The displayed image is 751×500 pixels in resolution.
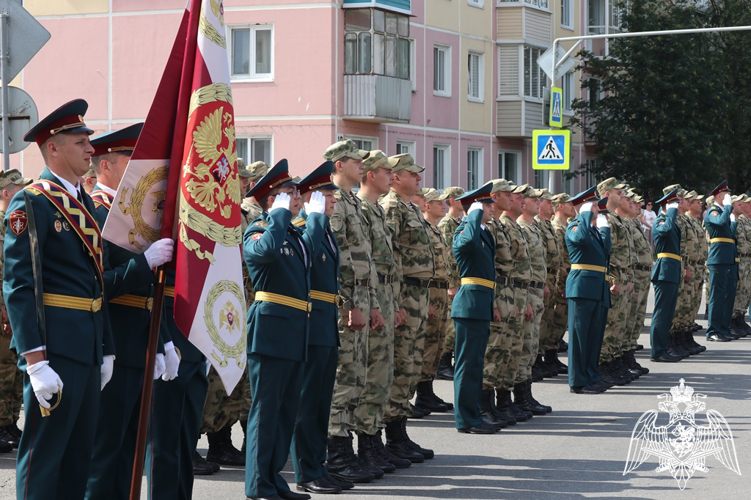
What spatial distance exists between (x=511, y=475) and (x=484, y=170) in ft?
92.0

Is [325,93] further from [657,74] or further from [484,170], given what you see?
[657,74]

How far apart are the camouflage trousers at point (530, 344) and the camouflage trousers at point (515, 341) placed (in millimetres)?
74

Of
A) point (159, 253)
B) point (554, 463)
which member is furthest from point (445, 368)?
point (159, 253)

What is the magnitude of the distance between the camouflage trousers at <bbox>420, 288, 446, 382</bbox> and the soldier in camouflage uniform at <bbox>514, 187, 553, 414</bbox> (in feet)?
2.73

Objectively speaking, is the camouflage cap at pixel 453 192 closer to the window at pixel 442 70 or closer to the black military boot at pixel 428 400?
the black military boot at pixel 428 400

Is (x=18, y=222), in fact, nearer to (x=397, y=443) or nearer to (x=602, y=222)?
(x=397, y=443)

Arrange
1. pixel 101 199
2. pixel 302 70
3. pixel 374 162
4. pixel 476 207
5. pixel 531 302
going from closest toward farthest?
1. pixel 101 199
2. pixel 374 162
3. pixel 476 207
4. pixel 531 302
5. pixel 302 70

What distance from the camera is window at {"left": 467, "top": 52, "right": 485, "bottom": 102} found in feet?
119

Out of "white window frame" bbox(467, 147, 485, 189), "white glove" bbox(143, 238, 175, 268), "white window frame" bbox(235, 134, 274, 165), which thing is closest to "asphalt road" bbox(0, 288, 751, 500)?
"white glove" bbox(143, 238, 175, 268)

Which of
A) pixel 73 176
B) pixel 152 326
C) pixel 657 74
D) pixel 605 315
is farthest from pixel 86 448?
pixel 657 74

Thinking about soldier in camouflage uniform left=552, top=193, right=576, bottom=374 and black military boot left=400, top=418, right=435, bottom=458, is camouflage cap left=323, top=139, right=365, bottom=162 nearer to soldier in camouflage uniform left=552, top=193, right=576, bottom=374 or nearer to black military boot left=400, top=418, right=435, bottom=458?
black military boot left=400, top=418, right=435, bottom=458

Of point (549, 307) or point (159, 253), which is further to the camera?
point (549, 307)

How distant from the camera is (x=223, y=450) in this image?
9156 mm

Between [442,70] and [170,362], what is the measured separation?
29329 mm
